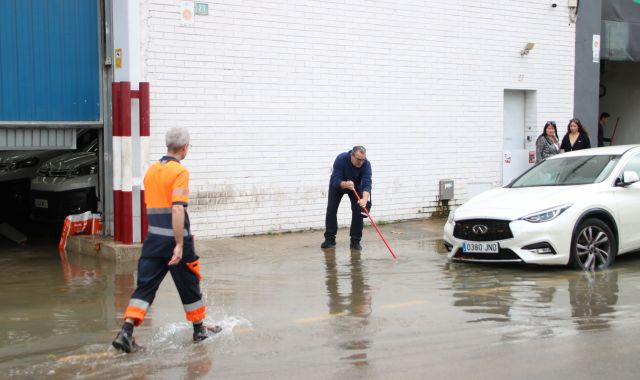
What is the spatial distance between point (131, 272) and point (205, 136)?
8.59 ft

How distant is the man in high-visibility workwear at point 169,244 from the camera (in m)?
6.18

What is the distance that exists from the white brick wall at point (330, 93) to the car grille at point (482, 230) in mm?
3593

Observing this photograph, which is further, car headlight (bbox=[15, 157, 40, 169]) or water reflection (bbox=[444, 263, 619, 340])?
car headlight (bbox=[15, 157, 40, 169])

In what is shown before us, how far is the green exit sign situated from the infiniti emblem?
490cm

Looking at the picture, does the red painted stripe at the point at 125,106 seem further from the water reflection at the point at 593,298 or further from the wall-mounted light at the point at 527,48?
the wall-mounted light at the point at 527,48

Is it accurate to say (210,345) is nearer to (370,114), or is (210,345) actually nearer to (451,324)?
(451,324)

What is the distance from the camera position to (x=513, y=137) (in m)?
16.3

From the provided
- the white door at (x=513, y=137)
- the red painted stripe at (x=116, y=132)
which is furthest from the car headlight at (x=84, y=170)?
the white door at (x=513, y=137)

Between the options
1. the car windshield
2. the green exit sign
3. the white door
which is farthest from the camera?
the white door

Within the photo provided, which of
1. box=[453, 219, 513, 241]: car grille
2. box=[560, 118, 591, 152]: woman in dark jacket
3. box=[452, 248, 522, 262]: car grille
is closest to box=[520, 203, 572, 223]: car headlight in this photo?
box=[453, 219, 513, 241]: car grille

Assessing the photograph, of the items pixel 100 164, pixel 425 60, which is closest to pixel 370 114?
pixel 425 60

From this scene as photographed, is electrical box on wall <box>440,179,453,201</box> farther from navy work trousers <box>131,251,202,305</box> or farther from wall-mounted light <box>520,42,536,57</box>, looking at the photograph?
navy work trousers <box>131,251,202,305</box>

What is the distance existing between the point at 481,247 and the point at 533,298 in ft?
5.51

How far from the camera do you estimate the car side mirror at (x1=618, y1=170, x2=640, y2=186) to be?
9961mm
